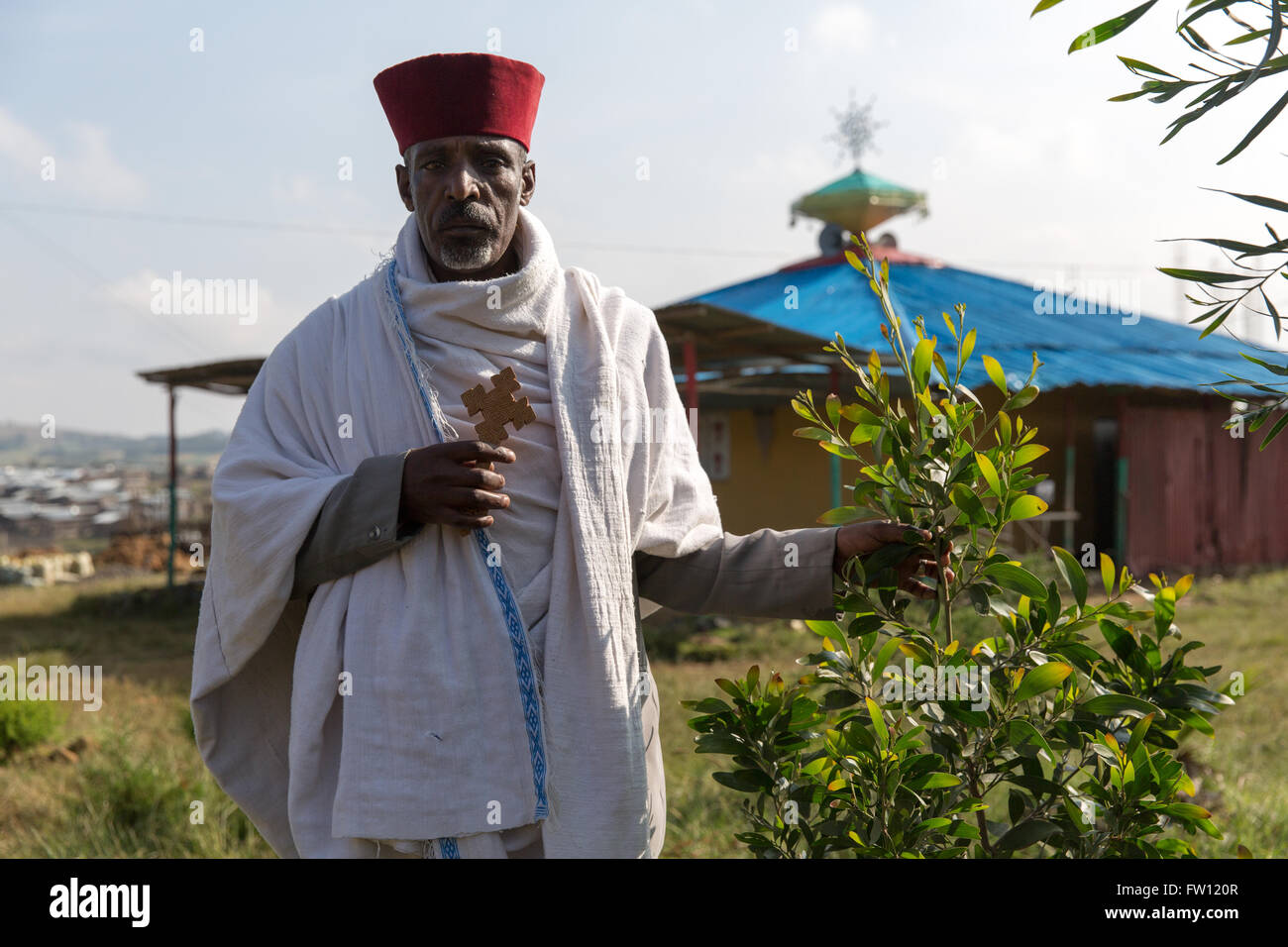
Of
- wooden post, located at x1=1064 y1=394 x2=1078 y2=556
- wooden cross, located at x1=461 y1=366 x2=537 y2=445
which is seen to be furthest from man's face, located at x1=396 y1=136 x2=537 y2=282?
wooden post, located at x1=1064 y1=394 x2=1078 y2=556

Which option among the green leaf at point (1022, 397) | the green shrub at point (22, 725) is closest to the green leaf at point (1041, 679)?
the green leaf at point (1022, 397)

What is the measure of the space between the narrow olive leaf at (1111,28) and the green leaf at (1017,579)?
85 cm

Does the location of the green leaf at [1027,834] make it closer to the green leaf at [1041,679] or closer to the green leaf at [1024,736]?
the green leaf at [1024,736]

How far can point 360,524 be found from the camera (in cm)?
195

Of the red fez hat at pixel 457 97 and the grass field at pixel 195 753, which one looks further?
the grass field at pixel 195 753

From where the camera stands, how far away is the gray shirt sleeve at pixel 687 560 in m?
1.95

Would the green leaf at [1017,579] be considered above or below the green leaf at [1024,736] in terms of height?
above

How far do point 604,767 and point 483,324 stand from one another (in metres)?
0.88

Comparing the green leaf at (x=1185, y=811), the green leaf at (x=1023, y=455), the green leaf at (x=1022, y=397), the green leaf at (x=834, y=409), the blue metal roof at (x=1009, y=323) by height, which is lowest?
the green leaf at (x=1185, y=811)

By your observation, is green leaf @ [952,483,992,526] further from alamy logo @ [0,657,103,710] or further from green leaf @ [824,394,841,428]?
alamy logo @ [0,657,103,710]

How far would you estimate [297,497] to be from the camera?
6.63 feet

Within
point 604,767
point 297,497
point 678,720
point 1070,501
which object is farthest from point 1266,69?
point 1070,501
